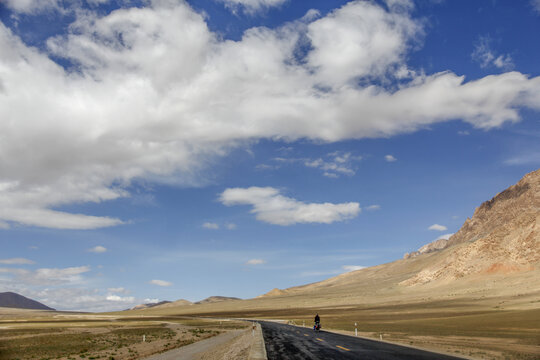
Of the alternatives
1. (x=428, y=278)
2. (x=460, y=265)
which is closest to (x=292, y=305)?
(x=428, y=278)

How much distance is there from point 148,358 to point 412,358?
23.0 m

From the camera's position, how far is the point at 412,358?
19.3m

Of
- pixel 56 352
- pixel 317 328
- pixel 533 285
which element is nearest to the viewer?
pixel 56 352

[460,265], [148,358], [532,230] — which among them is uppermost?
[532,230]

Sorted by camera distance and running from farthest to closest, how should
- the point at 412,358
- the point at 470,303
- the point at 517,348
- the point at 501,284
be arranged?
the point at 501,284 → the point at 470,303 → the point at 517,348 → the point at 412,358

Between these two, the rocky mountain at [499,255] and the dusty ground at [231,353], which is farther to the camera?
the rocky mountain at [499,255]

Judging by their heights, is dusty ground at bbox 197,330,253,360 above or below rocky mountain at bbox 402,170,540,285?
below

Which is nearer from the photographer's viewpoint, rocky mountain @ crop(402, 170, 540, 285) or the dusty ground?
the dusty ground

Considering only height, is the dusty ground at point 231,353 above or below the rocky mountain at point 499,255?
below

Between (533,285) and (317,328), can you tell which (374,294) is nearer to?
(533,285)

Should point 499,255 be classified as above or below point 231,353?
above

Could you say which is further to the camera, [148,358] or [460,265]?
[460,265]

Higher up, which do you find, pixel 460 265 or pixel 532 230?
pixel 532 230

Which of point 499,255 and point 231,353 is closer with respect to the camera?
point 231,353
